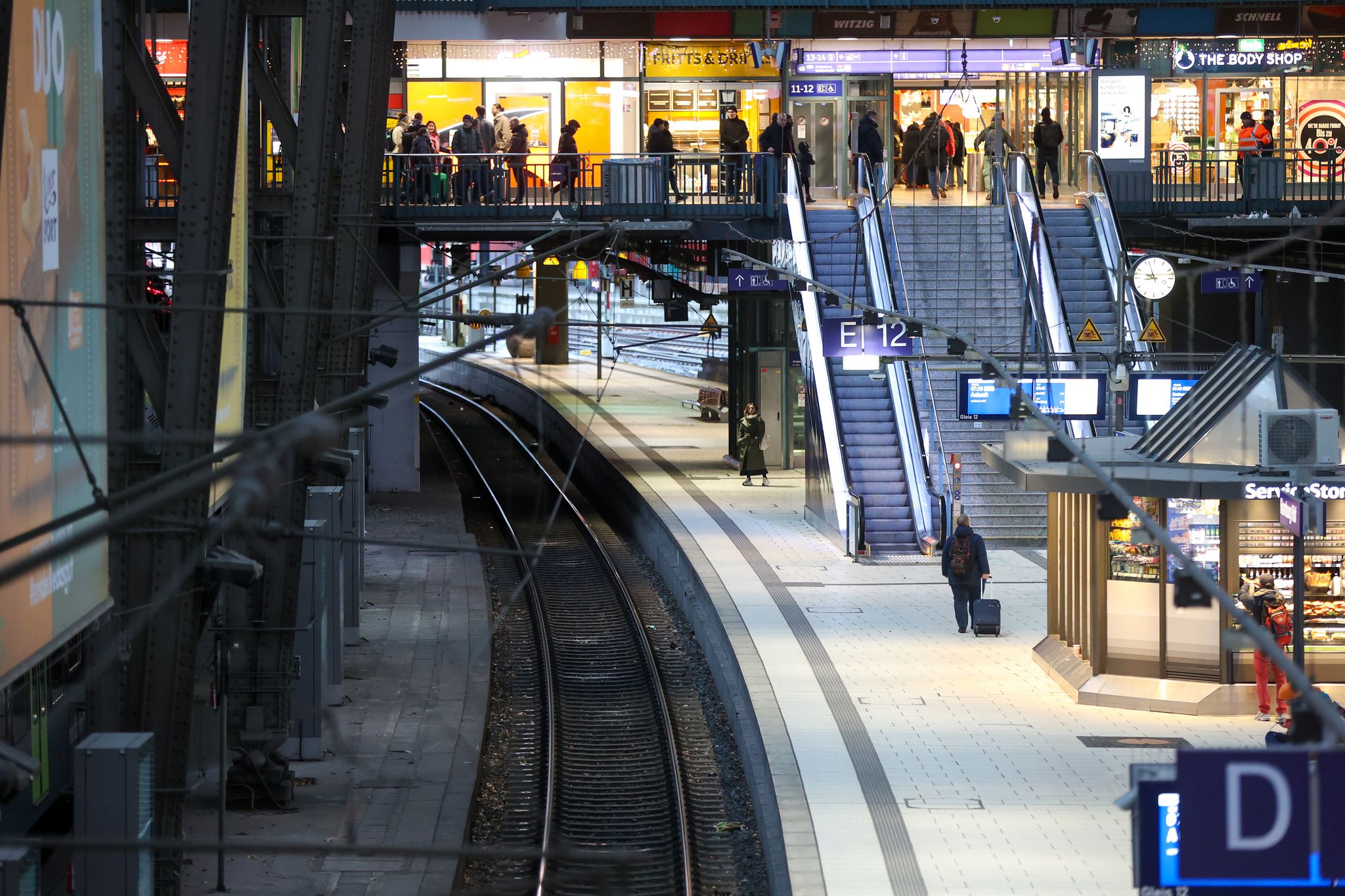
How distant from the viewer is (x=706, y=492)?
110ft

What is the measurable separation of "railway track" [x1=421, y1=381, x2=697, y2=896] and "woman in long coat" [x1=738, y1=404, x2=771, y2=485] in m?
3.84

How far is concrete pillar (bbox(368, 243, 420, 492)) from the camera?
33875mm

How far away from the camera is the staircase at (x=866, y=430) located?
2678 cm

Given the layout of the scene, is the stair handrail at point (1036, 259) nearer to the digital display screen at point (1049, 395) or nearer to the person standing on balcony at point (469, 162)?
the digital display screen at point (1049, 395)

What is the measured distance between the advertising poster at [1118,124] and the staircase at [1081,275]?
3033 millimetres

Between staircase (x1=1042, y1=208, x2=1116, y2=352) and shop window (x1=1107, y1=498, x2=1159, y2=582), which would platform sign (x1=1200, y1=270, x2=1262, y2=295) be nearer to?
staircase (x1=1042, y1=208, x2=1116, y2=352)

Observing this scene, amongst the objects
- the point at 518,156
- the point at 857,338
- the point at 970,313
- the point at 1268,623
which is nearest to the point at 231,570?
the point at 1268,623

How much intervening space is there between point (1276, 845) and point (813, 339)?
2100 centimetres

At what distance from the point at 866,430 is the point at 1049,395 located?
20.0 ft

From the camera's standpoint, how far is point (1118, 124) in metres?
34.9

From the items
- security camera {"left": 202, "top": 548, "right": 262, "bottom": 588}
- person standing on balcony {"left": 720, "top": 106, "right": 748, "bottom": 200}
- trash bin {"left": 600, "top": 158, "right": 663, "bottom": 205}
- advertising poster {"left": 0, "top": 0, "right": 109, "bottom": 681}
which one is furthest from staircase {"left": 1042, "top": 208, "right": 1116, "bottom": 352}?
advertising poster {"left": 0, "top": 0, "right": 109, "bottom": 681}

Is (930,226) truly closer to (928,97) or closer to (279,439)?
(928,97)

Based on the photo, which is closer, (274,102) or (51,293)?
(51,293)

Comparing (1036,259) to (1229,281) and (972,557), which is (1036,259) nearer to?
(1229,281)
